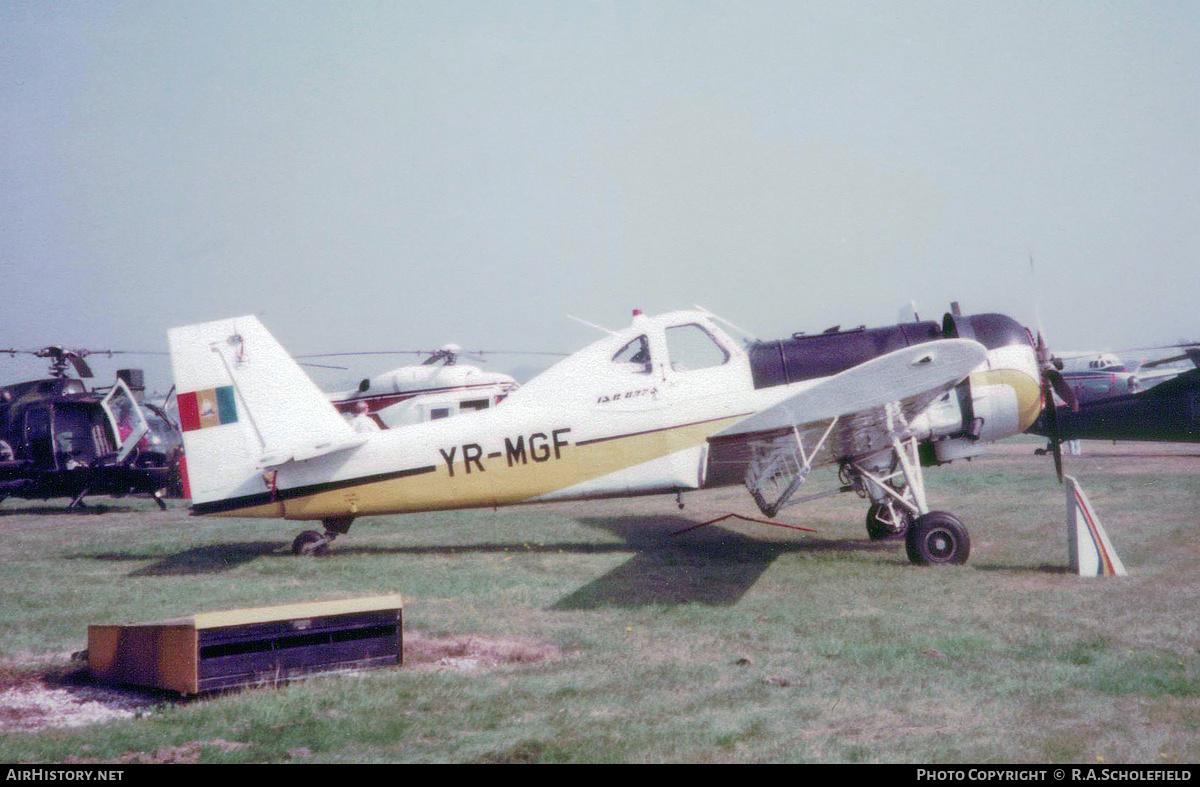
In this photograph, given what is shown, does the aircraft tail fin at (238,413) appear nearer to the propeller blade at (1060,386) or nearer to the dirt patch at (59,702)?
the dirt patch at (59,702)

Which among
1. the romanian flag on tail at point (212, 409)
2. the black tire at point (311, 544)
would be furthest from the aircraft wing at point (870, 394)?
the romanian flag on tail at point (212, 409)

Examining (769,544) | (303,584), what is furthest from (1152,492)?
(303,584)

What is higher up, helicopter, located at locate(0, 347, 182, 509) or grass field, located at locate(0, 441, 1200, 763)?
helicopter, located at locate(0, 347, 182, 509)

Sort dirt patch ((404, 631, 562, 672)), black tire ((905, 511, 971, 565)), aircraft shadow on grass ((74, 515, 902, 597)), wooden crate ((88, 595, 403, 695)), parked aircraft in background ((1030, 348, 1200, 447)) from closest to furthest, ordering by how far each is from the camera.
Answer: wooden crate ((88, 595, 403, 695)) → dirt patch ((404, 631, 562, 672)) → aircraft shadow on grass ((74, 515, 902, 597)) → black tire ((905, 511, 971, 565)) → parked aircraft in background ((1030, 348, 1200, 447))

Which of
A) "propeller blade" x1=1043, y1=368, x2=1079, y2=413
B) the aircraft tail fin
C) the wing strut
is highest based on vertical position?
the aircraft tail fin

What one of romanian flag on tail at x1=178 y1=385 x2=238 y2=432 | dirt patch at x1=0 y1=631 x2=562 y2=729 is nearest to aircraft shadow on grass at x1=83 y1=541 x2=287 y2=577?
romanian flag on tail at x1=178 y1=385 x2=238 y2=432

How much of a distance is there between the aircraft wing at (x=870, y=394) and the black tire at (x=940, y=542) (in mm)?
1010

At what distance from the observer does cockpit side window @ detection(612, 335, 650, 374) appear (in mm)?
9445

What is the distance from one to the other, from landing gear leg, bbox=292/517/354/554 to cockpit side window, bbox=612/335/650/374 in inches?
139

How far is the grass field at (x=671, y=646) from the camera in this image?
416cm

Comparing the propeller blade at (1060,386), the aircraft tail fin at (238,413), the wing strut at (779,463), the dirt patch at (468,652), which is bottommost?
the dirt patch at (468,652)

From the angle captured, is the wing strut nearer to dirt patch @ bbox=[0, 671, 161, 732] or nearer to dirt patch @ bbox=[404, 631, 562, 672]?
dirt patch @ bbox=[404, 631, 562, 672]

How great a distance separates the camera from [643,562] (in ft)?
30.3

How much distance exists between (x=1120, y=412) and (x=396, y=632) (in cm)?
1843
